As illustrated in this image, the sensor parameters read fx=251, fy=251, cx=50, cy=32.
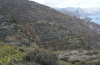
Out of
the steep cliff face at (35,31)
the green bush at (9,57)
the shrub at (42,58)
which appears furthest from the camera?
the steep cliff face at (35,31)

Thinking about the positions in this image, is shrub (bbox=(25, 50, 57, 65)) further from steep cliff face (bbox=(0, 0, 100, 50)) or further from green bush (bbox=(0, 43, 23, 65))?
steep cliff face (bbox=(0, 0, 100, 50))

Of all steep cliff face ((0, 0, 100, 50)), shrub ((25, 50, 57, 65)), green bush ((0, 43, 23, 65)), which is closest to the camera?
green bush ((0, 43, 23, 65))

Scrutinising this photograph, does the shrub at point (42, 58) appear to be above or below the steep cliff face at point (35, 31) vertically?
above

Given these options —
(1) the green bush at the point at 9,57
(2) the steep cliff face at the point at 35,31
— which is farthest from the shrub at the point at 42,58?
(2) the steep cliff face at the point at 35,31

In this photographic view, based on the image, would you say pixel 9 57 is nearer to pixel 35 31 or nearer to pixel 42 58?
pixel 42 58

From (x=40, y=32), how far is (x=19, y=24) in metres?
2.50

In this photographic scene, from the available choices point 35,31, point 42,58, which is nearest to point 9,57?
A: point 42,58

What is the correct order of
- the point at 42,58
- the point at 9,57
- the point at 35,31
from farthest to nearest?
the point at 35,31, the point at 42,58, the point at 9,57

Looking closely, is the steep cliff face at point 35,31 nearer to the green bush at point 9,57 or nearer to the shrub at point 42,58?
the green bush at point 9,57

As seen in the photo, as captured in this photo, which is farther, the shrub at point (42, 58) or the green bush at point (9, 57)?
the shrub at point (42, 58)

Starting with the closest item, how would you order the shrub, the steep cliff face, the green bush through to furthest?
the green bush < the shrub < the steep cliff face

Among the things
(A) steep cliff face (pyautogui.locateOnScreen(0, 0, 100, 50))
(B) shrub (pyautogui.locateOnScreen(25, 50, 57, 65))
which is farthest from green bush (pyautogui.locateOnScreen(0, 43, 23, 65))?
(A) steep cliff face (pyautogui.locateOnScreen(0, 0, 100, 50))

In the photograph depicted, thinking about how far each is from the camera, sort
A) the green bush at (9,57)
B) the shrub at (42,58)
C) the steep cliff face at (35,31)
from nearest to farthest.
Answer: the green bush at (9,57), the shrub at (42,58), the steep cliff face at (35,31)

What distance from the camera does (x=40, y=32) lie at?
28031 millimetres
